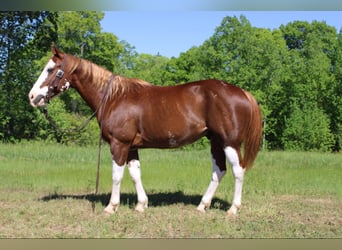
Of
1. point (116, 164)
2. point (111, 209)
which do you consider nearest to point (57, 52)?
point (116, 164)

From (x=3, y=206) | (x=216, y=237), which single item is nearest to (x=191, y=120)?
(x=216, y=237)

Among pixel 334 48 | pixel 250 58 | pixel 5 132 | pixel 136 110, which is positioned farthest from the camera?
pixel 334 48

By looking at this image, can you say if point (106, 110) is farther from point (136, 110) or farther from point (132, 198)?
point (132, 198)

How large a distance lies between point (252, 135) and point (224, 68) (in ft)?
45.0

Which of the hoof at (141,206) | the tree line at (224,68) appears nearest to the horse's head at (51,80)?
the hoof at (141,206)

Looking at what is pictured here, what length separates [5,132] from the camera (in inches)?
736

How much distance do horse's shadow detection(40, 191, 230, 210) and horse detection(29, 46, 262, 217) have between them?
0.57 metres

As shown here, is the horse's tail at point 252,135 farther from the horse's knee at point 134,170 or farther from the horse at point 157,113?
the horse's knee at point 134,170

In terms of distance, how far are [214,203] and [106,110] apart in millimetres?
2417

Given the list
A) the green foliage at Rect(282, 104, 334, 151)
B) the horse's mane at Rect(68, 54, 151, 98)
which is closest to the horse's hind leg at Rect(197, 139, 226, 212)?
the horse's mane at Rect(68, 54, 151, 98)

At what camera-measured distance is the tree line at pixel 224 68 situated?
1694cm

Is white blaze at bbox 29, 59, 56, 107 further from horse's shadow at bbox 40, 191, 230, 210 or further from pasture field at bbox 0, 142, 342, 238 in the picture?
horse's shadow at bbox 40, 191, 230, 210

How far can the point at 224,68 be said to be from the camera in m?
19.6

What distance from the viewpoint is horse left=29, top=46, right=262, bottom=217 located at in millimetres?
5988
